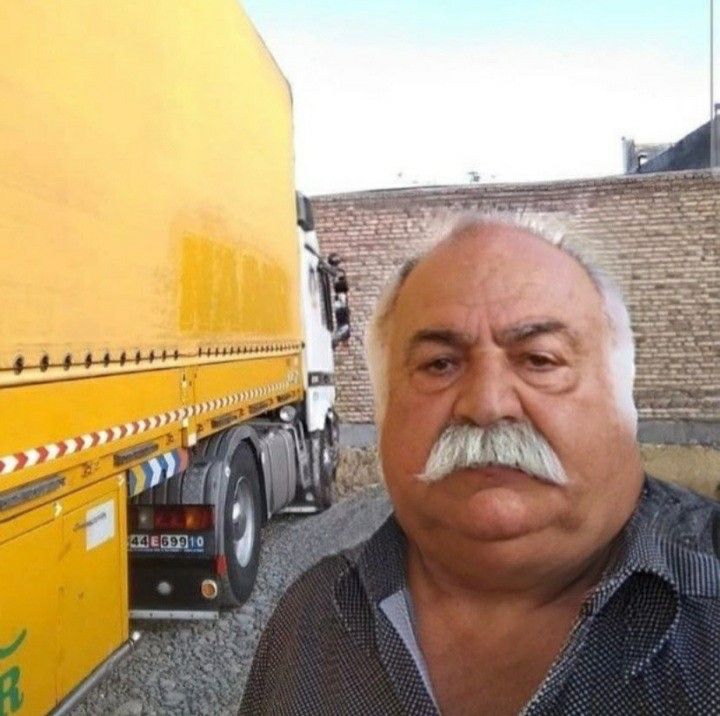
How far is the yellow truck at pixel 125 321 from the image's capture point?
2.38m

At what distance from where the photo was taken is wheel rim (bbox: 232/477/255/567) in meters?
4.91

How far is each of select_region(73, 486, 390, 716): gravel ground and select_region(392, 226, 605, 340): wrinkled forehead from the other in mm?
3042

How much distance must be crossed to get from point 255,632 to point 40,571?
2.39 m

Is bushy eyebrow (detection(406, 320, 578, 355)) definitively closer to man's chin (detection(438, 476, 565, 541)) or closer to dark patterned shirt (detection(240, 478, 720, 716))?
man's chin (detection(438, 476, 565, 541))

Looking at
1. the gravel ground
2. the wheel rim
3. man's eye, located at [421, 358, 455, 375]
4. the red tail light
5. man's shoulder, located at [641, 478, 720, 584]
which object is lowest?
the gravel ground

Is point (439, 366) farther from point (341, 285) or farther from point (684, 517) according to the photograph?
point (341, 285)

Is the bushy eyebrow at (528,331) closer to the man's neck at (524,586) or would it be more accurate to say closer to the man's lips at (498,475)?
the man's lips at (498,475)

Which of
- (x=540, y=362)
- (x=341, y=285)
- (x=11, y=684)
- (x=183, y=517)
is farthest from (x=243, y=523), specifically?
(x=540, y=362)

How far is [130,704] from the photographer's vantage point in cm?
385

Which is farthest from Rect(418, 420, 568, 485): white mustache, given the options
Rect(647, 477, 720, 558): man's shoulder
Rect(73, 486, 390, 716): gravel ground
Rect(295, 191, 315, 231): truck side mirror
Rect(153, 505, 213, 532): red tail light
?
Rect(295, 191, 315, 231): truck side mirror

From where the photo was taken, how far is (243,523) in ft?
17.1

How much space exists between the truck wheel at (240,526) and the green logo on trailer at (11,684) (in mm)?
2067

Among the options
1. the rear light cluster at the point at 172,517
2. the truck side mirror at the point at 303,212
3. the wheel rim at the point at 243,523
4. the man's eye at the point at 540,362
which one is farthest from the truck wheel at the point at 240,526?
the man's eye at the point at 540,362

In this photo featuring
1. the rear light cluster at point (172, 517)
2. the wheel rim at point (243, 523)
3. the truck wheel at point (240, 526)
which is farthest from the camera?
the wheel rim at point (243, 523)
